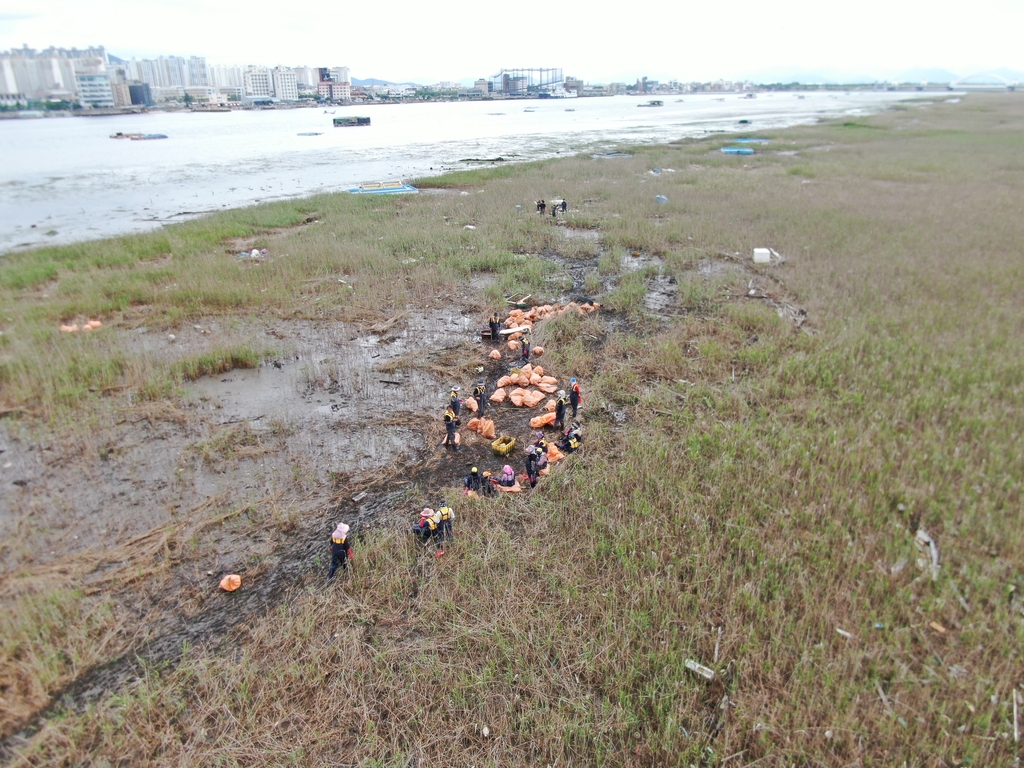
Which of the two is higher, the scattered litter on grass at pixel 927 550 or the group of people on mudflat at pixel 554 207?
the group of people on mudflat at pixel 554 207

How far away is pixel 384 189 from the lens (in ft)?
80.1

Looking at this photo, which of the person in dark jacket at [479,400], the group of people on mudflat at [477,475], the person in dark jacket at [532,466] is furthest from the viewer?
the person in dark jacket at [479,400]

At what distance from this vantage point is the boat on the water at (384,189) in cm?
2369

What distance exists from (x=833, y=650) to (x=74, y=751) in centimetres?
526

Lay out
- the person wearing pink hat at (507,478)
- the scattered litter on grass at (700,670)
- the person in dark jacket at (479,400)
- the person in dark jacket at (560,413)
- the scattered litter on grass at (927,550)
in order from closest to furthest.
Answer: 1. the scattered litter on grass at (700,670)
2. the scattered litter on grass at (927,550)
3. the person wearing pink hat at (507,478)
4. the person in dark jacket at (560,413)
5. the person in dark jacket at (479,400)

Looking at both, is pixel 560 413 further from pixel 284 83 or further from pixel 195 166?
pixel 284 83

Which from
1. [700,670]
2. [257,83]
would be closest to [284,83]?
[257,83]

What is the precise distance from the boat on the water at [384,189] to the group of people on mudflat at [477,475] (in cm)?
1755

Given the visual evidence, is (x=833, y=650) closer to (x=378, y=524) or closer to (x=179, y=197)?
(x=378, y=524)

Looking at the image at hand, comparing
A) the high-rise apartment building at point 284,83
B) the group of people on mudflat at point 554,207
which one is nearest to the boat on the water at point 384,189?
the group of people on mudflat at point 554,207

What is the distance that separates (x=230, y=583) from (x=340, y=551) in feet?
3.29

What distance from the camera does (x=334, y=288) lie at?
1269cm

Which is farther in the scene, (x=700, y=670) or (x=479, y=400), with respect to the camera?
(x=479, y=400)

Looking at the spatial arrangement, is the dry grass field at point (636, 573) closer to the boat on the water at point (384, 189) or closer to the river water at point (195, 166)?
the river water at point (195, 166)
